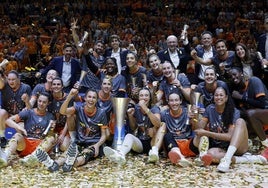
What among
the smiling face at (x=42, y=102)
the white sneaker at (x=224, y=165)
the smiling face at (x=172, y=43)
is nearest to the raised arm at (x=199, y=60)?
the smiling face at (x=172, y=43)

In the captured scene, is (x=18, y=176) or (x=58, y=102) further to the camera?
(x=58, y=102)

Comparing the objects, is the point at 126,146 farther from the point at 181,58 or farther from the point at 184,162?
the point at 181,58

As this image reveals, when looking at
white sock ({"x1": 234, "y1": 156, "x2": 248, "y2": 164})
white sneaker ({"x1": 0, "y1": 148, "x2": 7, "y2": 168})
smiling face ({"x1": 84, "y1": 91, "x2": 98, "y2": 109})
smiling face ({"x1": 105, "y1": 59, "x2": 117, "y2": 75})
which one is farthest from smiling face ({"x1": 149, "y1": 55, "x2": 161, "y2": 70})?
white sneaker ({"x1": 0, "y1": 148, "x2": 7, "y2": 168})

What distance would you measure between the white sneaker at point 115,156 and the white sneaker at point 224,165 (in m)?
1.10

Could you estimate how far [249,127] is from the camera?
20.3ft

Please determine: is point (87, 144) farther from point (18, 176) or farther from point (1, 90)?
point (1, 90)

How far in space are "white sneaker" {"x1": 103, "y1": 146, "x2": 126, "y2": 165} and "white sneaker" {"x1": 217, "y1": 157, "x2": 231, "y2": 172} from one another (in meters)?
1.10

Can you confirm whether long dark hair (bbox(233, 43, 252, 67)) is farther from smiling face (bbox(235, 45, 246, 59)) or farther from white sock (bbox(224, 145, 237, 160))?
white sock (bbox(224, 145, 237, 160))

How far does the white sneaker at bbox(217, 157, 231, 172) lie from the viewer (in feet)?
17.3

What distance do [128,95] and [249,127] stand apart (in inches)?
69.3

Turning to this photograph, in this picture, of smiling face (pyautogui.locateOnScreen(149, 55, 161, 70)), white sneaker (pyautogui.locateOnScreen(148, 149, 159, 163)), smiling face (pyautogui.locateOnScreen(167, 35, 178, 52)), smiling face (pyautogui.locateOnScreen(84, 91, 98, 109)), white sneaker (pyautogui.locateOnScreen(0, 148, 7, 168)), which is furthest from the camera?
smiling face (pyautogui.locateOnScreen(167, 35, 178, 52))

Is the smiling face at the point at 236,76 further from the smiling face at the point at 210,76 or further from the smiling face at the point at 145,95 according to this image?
the smiling face at the point at 145,95

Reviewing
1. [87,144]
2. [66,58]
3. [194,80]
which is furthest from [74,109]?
[194,80]

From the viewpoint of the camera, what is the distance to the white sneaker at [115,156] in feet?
17.7
